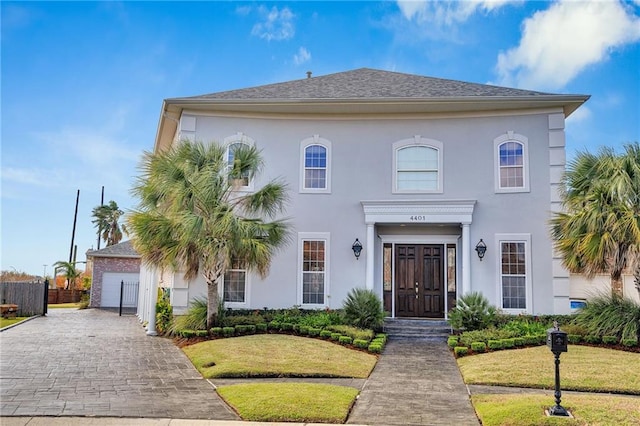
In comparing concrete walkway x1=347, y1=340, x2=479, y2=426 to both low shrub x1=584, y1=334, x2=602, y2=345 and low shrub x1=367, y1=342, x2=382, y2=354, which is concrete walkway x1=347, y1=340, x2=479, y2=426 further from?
low shrub x1=584, y1=334, x2=602, y2=345

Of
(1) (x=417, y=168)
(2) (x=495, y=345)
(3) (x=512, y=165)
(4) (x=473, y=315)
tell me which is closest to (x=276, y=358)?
(2) (x=495, y=345)

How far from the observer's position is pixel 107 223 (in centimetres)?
4288

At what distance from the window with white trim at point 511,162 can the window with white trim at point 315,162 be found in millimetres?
5054

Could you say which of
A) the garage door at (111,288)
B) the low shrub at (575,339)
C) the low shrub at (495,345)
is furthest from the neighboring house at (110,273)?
the low shrub at (575,339)

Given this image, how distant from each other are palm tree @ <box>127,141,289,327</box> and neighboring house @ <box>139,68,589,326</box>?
1849mm

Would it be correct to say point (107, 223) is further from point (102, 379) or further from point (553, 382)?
point (553, 382)

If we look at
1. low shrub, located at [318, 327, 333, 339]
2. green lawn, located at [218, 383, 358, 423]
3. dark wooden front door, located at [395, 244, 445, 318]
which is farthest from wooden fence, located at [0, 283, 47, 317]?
green lawn, located at [218, 383, 358, 423]

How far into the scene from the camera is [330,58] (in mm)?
21797

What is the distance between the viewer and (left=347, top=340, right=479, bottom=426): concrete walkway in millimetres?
6727

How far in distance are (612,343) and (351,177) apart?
800cm

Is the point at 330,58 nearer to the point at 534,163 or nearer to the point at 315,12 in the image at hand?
the point at 315,12

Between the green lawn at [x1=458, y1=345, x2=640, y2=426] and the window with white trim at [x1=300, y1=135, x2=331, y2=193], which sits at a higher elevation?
the window with white trim at [x1=300, y1=135, x2=331, y2=193]

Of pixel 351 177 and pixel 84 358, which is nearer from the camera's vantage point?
pixel 84 358

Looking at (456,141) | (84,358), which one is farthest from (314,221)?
(84,358)
